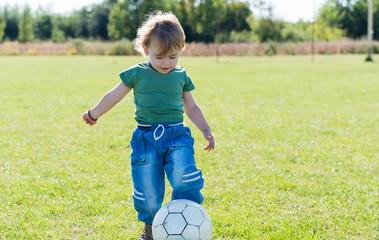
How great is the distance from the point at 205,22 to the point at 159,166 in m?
69.0

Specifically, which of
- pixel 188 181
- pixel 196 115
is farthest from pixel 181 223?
pixel 196 115

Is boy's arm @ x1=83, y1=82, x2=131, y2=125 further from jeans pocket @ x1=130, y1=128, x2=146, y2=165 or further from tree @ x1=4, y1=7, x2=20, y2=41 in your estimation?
tree @ x1=4, y1=7, x2=20, y2=41

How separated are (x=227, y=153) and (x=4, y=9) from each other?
96.8m

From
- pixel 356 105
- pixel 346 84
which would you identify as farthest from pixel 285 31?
pixel 356 105

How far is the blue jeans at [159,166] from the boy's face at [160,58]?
482 mm

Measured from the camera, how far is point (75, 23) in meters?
92.2

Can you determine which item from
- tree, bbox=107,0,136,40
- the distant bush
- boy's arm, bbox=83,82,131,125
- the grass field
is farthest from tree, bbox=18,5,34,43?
boy's arm, bbox=83,82,131,125

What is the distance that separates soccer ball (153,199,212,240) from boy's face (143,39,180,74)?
1089 mm

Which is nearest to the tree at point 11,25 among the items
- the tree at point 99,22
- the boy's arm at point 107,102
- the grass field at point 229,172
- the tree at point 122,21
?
the tree at point 99,22

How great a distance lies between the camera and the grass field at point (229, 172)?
369 cm

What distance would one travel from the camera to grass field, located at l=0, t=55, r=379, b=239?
3.69 m

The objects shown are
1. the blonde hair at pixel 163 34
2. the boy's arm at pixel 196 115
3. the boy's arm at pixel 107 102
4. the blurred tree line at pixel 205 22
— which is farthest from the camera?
the blurred tree line at pixel 205 22

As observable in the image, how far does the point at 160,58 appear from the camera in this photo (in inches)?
127

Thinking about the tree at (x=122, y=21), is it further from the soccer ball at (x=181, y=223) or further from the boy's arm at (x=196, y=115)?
the soccer ball at (x=181, y=223)
